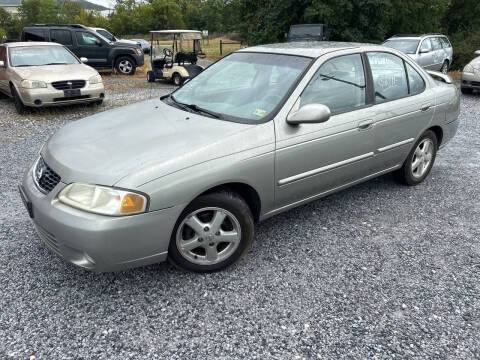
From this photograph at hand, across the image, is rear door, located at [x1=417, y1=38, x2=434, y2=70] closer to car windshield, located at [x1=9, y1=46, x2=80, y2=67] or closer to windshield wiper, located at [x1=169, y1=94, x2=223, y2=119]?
car windshield, located at [x1=9, y1=46, x2=80, y2=67]

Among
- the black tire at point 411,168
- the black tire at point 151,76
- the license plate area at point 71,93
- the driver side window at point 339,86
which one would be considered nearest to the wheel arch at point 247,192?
the driver side window at point 339,86

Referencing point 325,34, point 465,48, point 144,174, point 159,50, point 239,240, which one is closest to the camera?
point 144,174

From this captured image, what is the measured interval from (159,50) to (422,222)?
12.2m

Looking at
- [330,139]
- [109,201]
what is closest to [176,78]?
[330,139]

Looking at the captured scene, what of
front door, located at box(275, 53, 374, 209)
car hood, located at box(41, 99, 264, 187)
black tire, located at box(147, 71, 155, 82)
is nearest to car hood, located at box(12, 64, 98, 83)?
black tire, located at box(147, 71, 155, 82)

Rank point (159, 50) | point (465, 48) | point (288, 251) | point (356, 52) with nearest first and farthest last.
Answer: point (288, 251) < point (356, 52) < point (159, 50) < point (465, 48)

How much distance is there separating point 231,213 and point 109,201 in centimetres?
A: 87

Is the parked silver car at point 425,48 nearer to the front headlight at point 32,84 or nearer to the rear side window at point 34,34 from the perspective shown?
the front headlight at point 32,84

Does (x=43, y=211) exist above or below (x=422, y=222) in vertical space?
above

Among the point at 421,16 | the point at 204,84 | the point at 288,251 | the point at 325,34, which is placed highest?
the point at 421,16

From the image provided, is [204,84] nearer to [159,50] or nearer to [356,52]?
[356,52]

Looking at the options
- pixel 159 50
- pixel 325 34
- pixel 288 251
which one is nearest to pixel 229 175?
pixel 288 251

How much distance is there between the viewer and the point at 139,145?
2.72 meters

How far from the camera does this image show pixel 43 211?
2.52 metres
